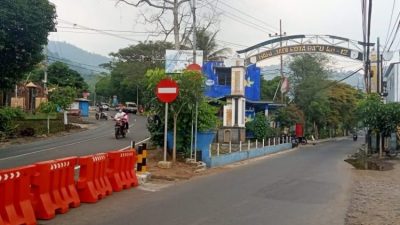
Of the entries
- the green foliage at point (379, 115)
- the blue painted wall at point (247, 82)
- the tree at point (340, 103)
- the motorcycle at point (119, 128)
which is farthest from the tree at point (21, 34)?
the tree at point (340, 103)

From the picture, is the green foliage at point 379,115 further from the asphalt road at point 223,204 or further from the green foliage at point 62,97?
the green foliage at point 62,97

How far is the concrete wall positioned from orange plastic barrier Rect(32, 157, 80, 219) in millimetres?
10361

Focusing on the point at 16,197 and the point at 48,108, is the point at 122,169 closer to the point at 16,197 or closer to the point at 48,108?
the point at 16,197

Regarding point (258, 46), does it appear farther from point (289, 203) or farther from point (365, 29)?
point (289, 203)

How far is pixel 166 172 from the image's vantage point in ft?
53.1

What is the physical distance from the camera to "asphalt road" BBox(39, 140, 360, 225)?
9250 millimetres

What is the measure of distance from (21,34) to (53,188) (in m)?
15.3

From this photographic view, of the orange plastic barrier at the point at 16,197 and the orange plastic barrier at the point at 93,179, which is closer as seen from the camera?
the orange plastic barrier at the point at 16,197

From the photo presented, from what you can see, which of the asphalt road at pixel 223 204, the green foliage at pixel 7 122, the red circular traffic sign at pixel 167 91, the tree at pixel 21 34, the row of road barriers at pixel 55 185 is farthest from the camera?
the green foliage at pixel 7 122

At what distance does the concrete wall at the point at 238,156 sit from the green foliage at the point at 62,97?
13965mm

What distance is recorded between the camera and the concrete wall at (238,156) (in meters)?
20.9

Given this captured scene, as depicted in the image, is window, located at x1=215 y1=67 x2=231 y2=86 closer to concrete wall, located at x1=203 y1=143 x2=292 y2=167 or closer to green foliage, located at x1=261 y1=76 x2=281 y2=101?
concrete wall, located at x1=203 y1=143 x2=292 y2=167

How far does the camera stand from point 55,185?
9.44 m

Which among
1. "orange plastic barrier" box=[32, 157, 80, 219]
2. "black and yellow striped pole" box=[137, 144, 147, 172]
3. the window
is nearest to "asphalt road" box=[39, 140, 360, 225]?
"orange plastic barrier" box=[32, 157, 80, 219]
